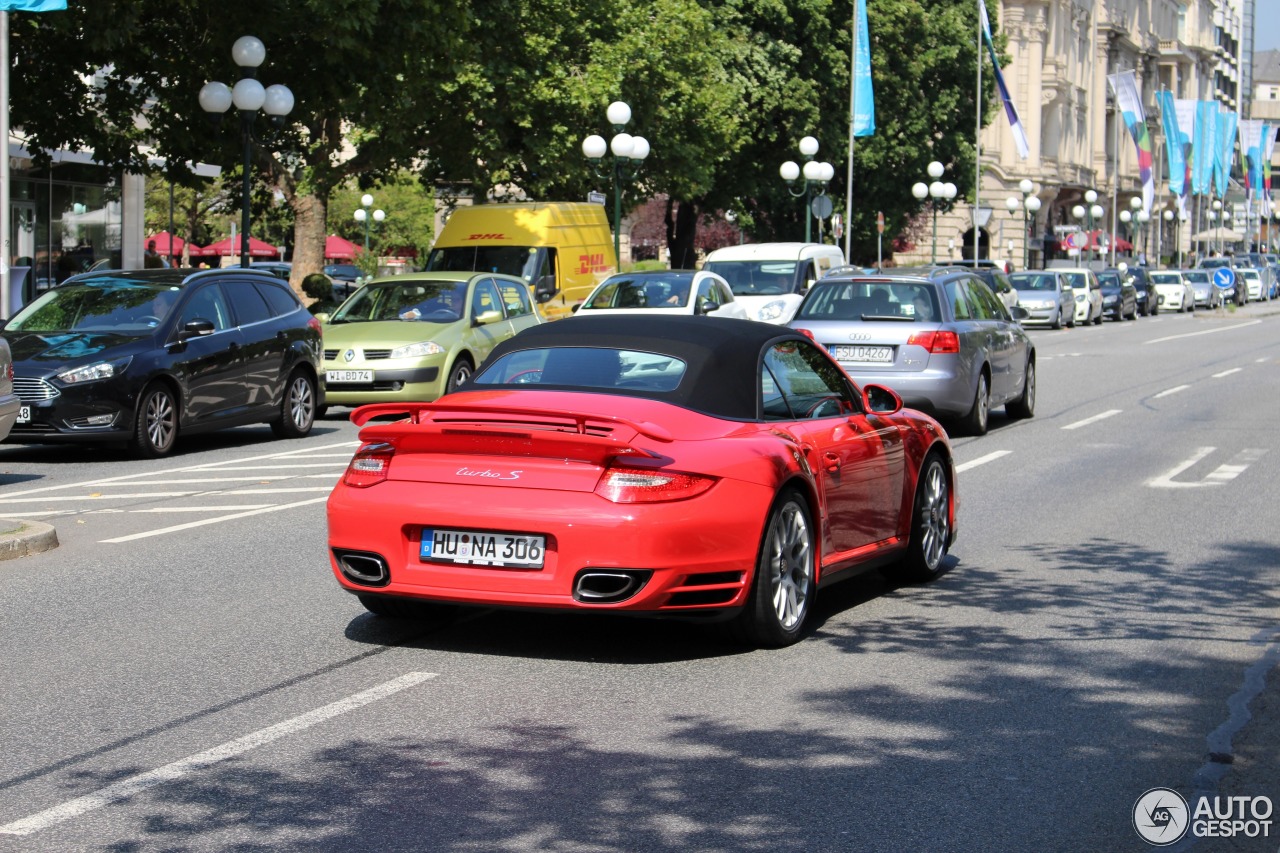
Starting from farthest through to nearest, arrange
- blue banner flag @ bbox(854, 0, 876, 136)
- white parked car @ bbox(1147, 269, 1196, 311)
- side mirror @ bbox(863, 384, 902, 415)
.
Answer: white parked car @ bbox(1147, 269, 1196, 311) → blue banner flag @ bbox(854, 0, 876, 136) → side mirror @ bbox(863, 384, 902, 415)

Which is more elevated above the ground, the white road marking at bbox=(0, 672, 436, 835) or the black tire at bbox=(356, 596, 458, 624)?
the black tire at bbox=(356, 596, 458, 624)

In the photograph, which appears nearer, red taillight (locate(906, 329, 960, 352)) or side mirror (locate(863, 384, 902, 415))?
side mirror (locate(863, 384, 902, 415))

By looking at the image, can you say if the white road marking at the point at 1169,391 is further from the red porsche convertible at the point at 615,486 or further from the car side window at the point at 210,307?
the red porsche convertible at the point at 615,486

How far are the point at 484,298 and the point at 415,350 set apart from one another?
204cm

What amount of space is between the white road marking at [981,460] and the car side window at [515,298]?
757cm

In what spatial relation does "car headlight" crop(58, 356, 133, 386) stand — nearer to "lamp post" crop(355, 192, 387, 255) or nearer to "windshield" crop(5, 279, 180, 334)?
"windshield" crop(5, 279, 180, 334)

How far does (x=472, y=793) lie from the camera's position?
5.36 metres

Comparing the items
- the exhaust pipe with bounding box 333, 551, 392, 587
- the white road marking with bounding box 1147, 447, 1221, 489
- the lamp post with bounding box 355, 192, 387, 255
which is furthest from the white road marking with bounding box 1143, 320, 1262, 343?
the exhaust pipe with bounding box 333, 551, 392, 587

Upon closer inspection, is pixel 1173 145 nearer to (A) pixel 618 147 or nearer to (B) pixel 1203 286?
(B) pixel 1203 286

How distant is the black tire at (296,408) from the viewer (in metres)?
17.7

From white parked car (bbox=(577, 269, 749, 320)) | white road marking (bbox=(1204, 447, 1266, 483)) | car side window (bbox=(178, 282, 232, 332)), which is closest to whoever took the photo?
white road marking (bbox=(1204, 447, 1266, 483))

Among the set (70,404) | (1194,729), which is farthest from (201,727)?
(70,404)

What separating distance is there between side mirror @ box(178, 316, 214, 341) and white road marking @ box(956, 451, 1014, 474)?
6.67m

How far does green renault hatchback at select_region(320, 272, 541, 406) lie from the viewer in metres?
19.6
